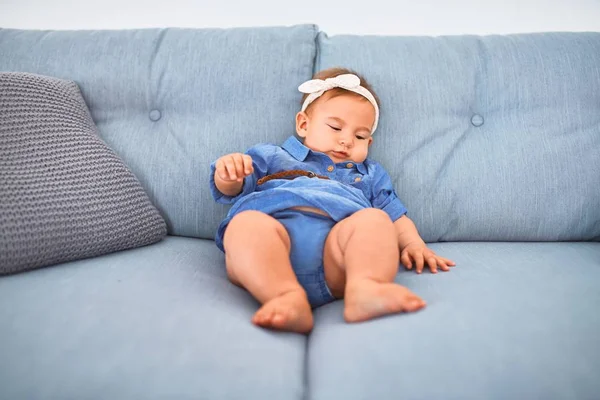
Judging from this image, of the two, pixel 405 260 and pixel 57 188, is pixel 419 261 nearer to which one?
pixel 405 260

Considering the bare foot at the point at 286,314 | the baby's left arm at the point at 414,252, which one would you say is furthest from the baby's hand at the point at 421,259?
the bare foot at the point at 286,314

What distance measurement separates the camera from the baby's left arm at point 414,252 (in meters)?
1.09

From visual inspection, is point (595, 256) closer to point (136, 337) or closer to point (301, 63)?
point (301, 63)

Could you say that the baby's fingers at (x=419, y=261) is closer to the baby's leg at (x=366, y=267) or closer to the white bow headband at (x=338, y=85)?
the baby's leg at (x=366, y=267)

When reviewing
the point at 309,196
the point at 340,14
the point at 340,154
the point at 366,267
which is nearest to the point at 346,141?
the point at 340,154

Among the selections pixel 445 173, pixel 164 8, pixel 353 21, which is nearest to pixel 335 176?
pixel 445 173

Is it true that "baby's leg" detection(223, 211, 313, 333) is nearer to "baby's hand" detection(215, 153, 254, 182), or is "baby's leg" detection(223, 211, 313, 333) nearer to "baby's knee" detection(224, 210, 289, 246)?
"baby's knee" detection(224, 210, 289, 246)

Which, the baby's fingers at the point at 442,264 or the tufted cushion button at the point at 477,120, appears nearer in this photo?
the baby's fingers at the point at 442,264

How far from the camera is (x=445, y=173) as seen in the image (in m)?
1.34

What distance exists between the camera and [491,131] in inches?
54.1

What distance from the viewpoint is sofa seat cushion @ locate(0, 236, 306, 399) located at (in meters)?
0.66

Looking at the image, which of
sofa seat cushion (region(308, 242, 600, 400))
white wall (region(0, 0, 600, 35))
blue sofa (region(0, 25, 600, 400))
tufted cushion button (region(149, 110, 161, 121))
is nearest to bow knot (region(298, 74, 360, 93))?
blue sofa (region(0, 25, 600, 400))

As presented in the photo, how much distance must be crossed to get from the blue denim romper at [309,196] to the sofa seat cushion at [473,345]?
0.38ft

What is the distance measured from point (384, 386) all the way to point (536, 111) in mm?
1042
